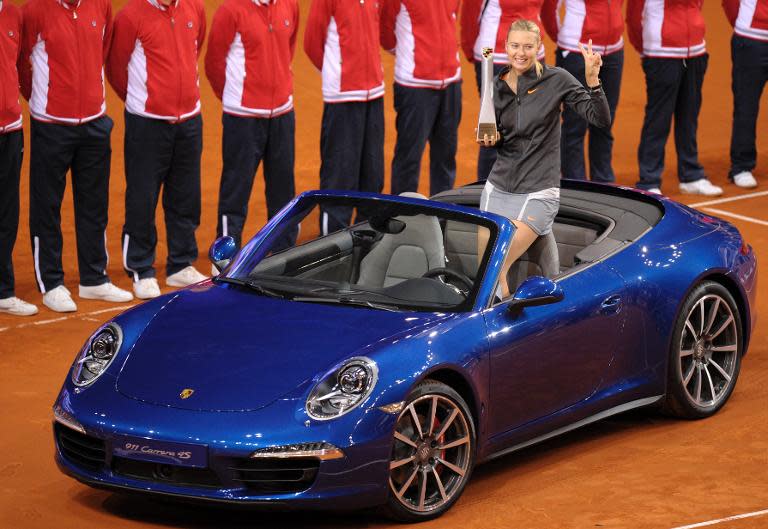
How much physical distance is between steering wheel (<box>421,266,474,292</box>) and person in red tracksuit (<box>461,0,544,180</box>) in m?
5.91

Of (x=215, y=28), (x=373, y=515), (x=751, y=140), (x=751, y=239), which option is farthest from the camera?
(x=751, y=140)

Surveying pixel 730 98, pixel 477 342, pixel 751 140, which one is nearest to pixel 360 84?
pixel 751 140

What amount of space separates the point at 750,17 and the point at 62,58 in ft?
24.0

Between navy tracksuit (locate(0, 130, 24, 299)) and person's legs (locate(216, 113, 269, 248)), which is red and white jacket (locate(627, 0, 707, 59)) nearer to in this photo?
person's legs (locate(216, 113, 269, 248))

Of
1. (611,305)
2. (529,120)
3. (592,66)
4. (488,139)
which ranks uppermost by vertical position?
(592,66)

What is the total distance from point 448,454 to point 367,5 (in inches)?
256

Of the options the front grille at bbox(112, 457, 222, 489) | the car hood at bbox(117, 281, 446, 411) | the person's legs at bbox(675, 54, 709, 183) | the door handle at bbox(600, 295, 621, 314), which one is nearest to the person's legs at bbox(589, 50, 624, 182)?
the person's legs at bbox(675, 54, 709, 183)

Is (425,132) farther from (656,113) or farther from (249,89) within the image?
(656,113)

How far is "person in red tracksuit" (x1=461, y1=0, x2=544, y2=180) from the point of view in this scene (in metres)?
14.4

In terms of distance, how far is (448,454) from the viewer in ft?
25.6

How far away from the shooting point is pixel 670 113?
621 inches

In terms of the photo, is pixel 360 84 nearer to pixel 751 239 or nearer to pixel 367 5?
pixel 367 5

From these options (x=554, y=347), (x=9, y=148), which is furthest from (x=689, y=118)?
(x=554, y=347)

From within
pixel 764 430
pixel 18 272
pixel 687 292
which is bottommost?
pixel 18 272
